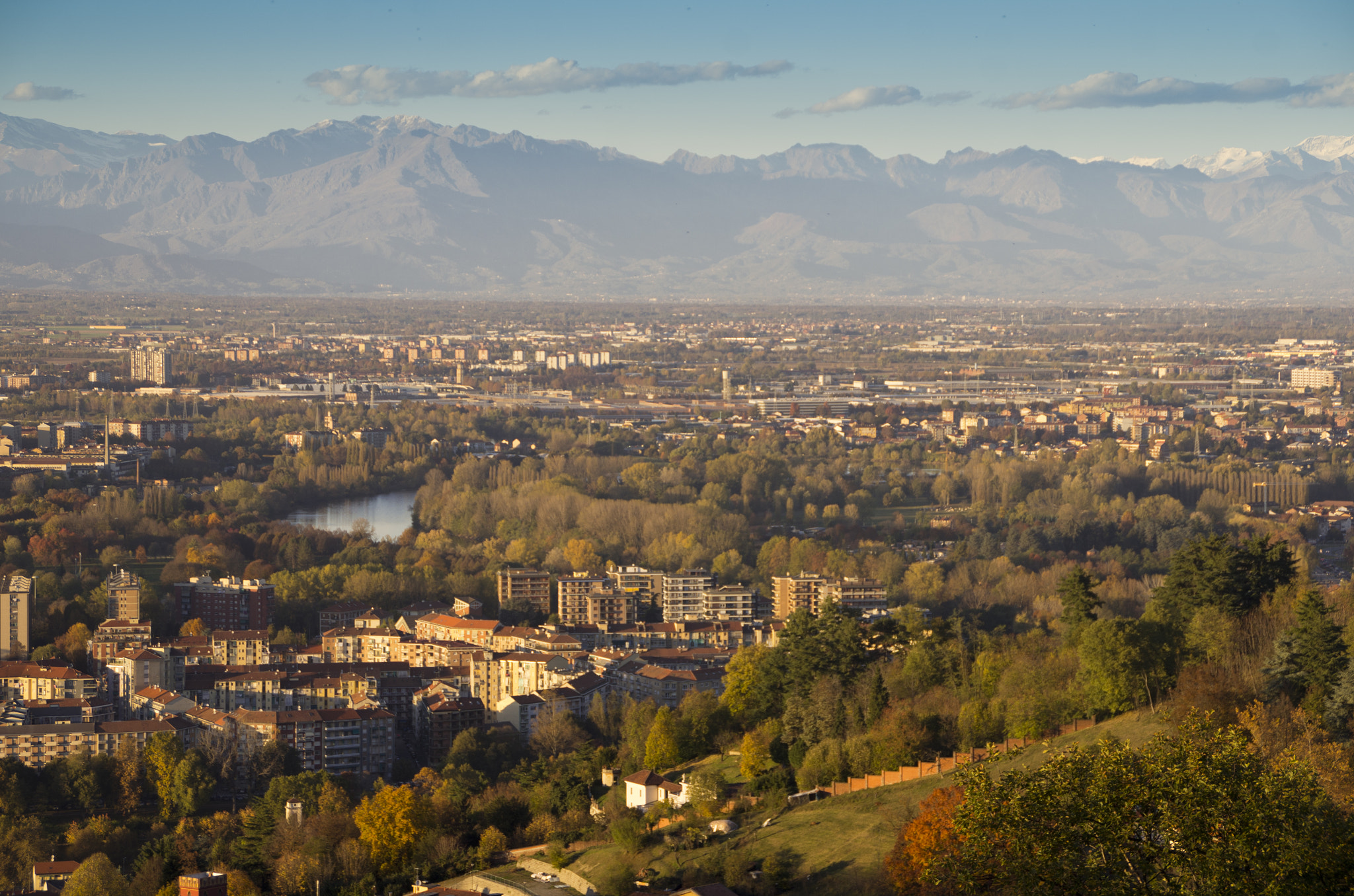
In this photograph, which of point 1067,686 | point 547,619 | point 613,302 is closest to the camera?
point 1067,686

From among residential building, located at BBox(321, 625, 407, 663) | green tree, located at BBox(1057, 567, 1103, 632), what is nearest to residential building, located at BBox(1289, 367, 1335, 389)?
residential building, located at BBox(321, 625, 407, 663)

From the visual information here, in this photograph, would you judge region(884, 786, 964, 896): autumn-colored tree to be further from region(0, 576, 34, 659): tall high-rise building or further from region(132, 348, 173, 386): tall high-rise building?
region(132, 348, 173, 386): tall high-rise building

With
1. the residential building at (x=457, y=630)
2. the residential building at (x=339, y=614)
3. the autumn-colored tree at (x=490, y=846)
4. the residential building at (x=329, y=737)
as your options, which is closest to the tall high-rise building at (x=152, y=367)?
the residential building at (x=339, y=614)

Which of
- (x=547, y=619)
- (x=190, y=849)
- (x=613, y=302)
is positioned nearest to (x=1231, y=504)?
(x=547, y=619)

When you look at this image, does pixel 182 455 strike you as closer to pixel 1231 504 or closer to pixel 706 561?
pixel 706 561

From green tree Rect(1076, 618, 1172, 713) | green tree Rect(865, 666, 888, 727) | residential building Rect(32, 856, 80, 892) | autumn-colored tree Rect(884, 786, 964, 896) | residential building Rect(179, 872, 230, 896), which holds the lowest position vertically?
residential building Rect(32, 856, 80, 892)

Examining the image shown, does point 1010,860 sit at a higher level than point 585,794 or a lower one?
higher

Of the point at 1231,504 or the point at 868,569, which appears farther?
the point at 1231,504
